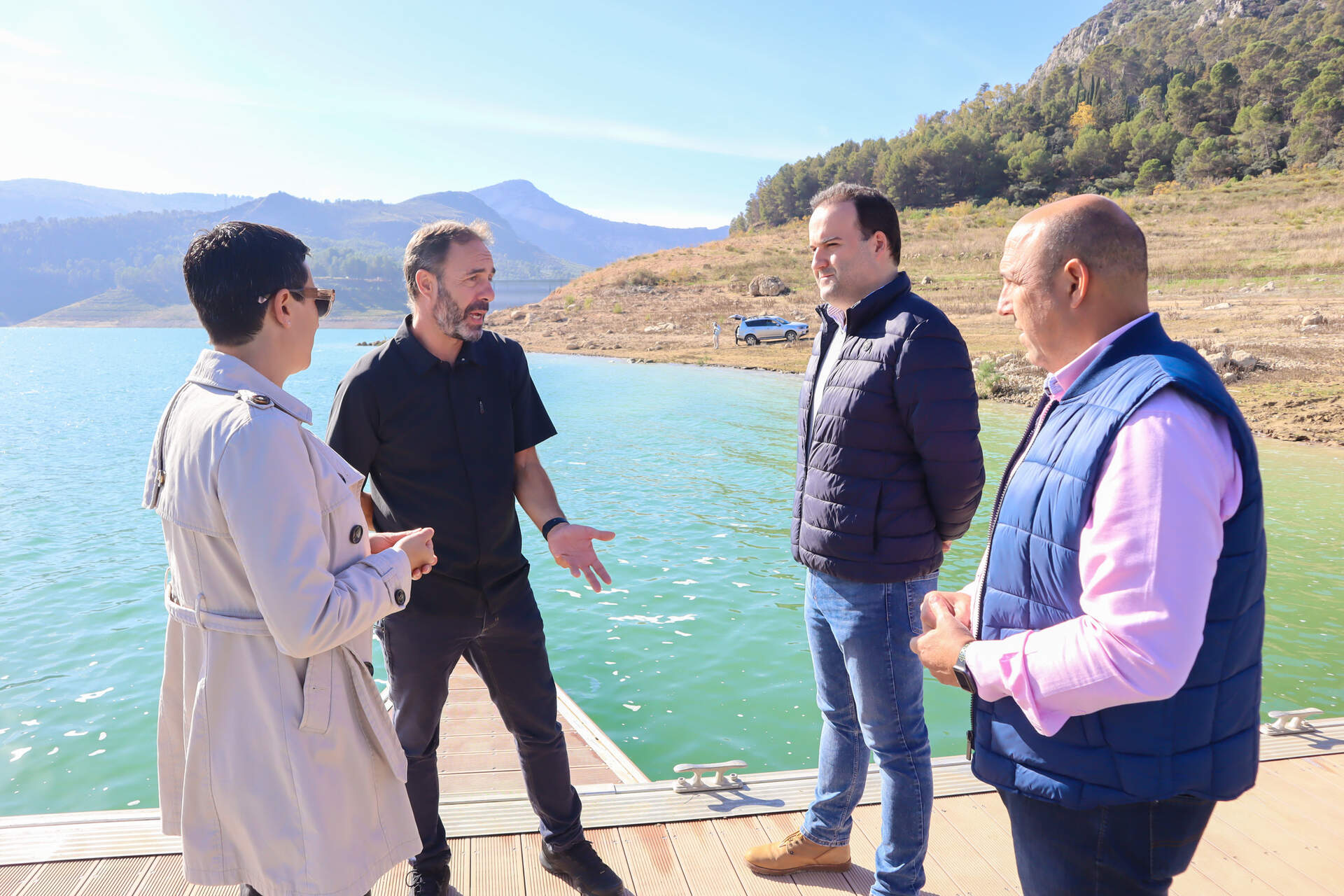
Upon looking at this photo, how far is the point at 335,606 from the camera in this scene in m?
1.55

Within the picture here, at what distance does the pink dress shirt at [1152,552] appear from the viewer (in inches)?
47.4

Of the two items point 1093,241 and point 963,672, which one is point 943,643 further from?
point 1093,241

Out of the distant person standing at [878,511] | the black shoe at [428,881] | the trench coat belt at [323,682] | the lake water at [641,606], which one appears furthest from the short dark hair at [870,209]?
the lake water at [641,606]

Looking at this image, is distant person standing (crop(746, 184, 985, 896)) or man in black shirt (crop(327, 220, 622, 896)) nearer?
distant person standing (crop(746, 184, 985, 896))

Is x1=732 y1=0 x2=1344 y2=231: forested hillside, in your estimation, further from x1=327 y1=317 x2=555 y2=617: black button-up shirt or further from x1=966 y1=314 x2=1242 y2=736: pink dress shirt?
x1=966 y1=314 x2=1242 y2=736: pink dress shirt

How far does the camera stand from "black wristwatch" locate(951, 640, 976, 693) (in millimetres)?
1511

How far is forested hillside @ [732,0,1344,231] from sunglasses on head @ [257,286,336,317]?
5546 cm

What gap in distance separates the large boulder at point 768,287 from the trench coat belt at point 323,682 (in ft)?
137

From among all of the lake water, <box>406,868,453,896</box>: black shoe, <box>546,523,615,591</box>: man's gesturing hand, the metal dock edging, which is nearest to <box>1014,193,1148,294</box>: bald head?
<box>546,523,615,591</box>: man's gesturing hand

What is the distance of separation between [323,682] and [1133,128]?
278ft

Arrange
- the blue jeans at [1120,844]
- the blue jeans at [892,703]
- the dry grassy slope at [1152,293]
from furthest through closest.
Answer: the dry grassy slope at [1152,293] → the blue jeans at [892,703] → the blue jeans at [1120,844]

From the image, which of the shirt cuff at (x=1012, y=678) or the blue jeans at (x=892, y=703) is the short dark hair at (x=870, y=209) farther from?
the shirt cuff at (x=1012, y=678)

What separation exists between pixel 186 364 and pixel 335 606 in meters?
55.2

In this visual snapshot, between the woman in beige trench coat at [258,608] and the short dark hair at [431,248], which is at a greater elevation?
the short dark hair at [431,248]
